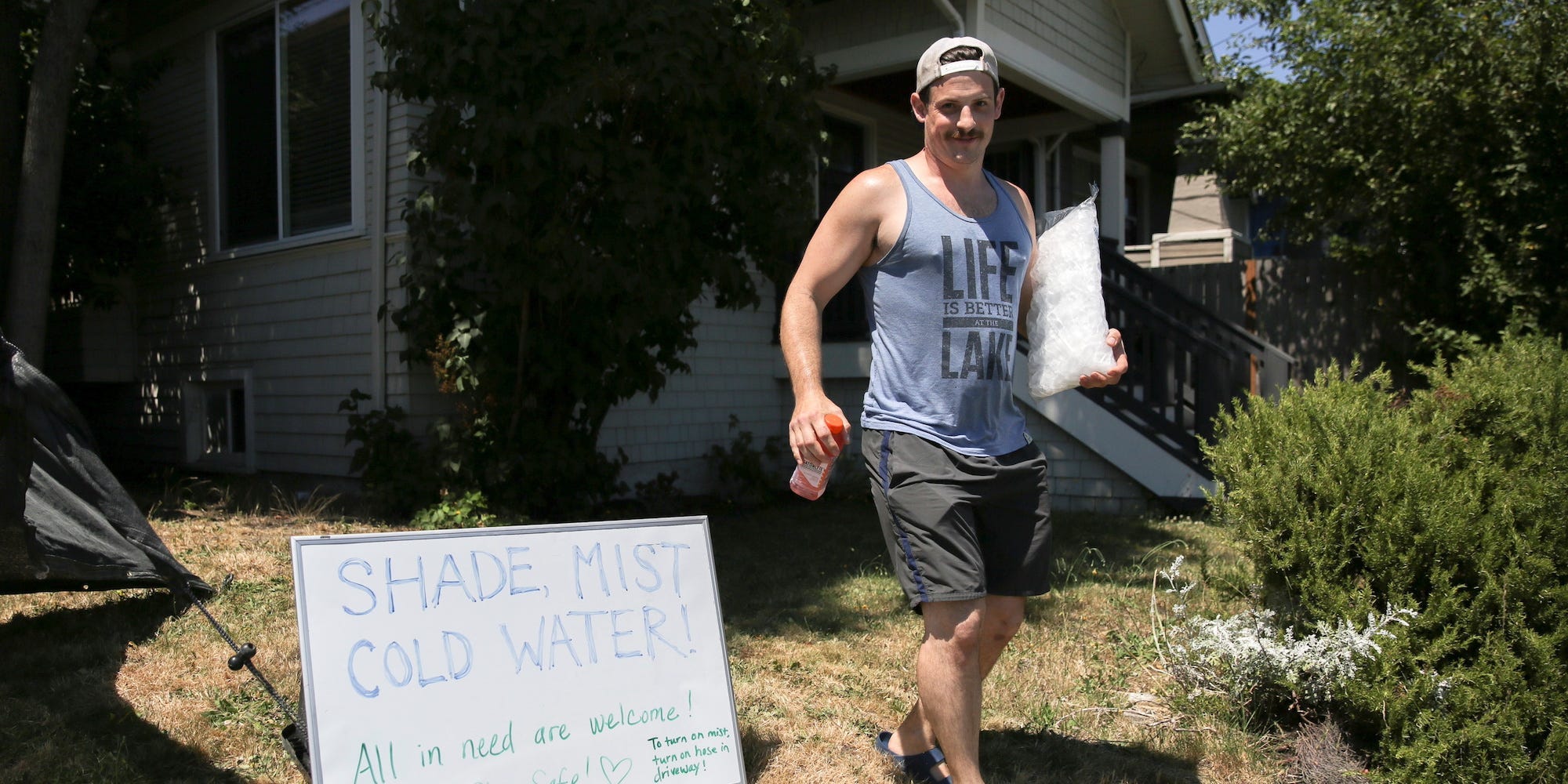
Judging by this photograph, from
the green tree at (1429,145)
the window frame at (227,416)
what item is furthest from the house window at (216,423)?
the green tree at (1429,145)

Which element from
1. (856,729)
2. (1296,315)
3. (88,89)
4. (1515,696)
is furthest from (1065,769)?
(88,89)

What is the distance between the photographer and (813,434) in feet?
8.15

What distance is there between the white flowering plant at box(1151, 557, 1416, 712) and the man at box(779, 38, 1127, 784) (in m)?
1.22

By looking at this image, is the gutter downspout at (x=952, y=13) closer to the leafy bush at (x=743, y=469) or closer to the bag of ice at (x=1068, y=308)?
the leafy bush at (x=743, y=469)

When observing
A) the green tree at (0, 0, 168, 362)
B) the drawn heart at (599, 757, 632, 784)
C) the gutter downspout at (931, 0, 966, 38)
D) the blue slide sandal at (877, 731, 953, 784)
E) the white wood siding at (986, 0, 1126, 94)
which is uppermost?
the white wood siding at (986, 0, 1126, 94)

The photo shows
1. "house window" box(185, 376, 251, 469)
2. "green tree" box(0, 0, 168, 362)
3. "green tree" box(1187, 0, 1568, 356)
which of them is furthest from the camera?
"house window" box(185, 376, 251, 469)

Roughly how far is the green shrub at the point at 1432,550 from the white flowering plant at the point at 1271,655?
0.19 feet

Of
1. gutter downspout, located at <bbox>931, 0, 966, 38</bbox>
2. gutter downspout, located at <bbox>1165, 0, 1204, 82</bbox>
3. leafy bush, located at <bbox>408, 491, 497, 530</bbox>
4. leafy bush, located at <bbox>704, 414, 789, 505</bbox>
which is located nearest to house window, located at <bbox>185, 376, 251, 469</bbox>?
leafy bush, located at <bbox>408, 491, 497, 530</bbox>

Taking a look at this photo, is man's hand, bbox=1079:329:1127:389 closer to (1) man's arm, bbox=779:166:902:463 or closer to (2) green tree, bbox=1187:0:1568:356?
(1) man's arm, bbox=779:166:902:463

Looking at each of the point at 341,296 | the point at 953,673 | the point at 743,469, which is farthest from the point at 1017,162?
the point at 953,673

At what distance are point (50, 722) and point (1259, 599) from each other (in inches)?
152

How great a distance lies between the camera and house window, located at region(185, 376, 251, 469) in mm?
8883

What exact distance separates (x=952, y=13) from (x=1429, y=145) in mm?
3601

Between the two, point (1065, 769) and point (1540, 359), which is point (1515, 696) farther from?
point (1540, 359)
